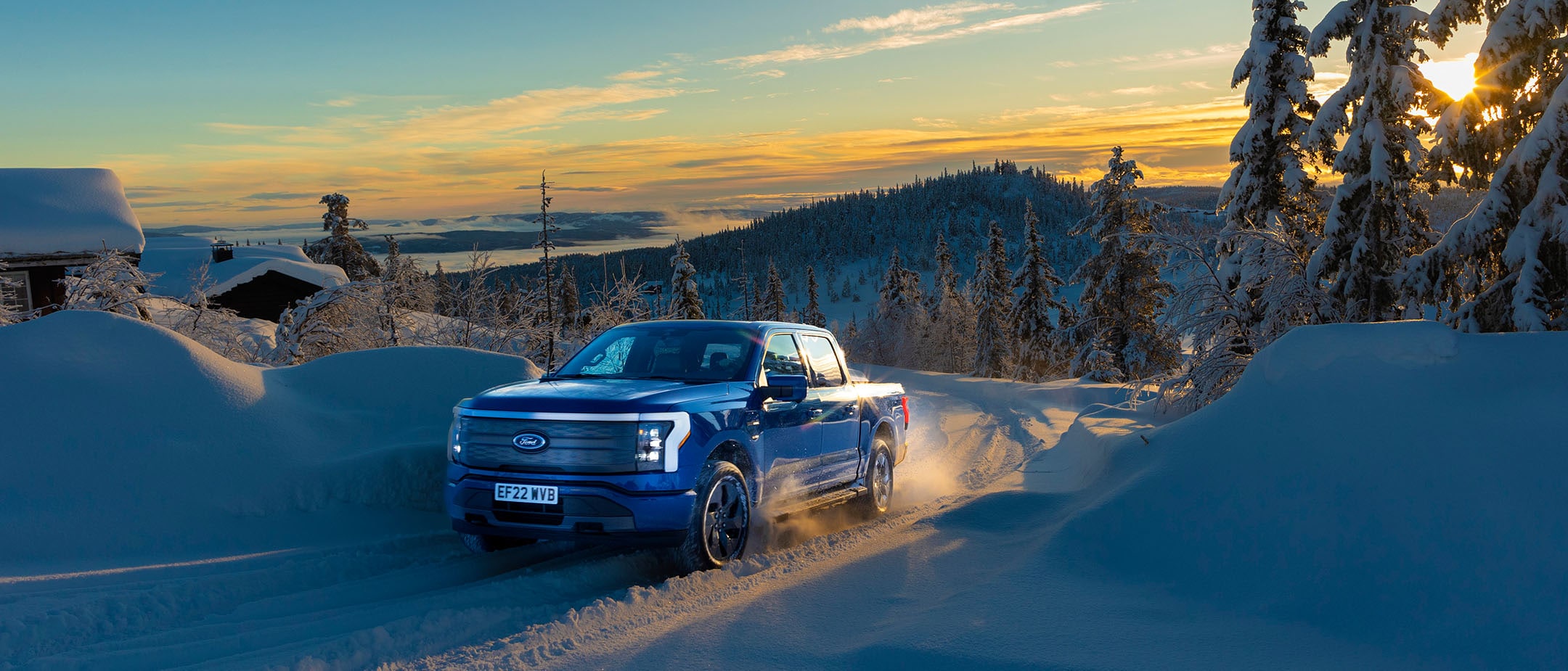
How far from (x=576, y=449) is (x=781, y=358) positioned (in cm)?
236

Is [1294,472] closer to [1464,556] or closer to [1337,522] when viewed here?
[1337,522]

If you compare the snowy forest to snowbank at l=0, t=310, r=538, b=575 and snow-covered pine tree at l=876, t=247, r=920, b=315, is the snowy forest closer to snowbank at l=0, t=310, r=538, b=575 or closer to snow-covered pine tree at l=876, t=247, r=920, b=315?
snowbank at l=0, t=310, r=538, b=575

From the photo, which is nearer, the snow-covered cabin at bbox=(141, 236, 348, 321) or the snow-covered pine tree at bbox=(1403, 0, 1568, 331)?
the snow-covered pine tree at bbox=(1403, 0, 1568, 331)

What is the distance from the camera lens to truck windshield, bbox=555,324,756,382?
24.8ft

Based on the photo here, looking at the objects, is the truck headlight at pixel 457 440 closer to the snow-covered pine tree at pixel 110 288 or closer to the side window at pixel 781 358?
the side window at pixel 781 358

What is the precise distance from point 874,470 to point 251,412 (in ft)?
18.5

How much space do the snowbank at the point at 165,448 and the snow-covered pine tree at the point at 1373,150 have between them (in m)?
16.8

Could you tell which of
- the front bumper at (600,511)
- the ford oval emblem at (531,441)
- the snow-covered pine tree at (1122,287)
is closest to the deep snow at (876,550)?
the front bumper at (600,511)

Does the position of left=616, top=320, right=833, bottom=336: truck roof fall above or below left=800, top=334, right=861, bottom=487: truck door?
above

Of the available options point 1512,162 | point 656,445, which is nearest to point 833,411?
point 656,445

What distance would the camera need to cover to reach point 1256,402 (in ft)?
23.0

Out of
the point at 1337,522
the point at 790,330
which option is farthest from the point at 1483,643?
the point at 790,330

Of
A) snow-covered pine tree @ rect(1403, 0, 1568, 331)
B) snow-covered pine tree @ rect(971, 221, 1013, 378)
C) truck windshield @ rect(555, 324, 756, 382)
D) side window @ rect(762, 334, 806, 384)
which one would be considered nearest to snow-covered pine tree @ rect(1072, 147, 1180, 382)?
snow-covered pine tree @ rect(971, 221, 1013, 378)

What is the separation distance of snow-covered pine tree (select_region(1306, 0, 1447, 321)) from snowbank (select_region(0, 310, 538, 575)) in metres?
16.8
